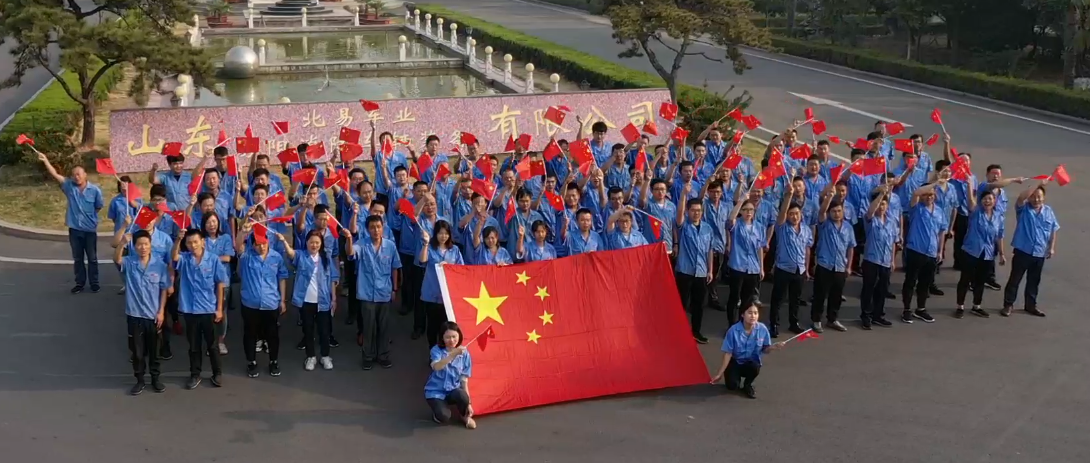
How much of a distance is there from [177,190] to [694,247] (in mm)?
4913

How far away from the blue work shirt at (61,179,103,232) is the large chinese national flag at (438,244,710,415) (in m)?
4.07

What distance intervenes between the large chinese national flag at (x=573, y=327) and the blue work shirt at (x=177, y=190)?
3.41 metres

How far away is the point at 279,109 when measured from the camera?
45.4 ft

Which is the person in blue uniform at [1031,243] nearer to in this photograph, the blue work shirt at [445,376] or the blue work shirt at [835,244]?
the blue work shirt at [835,244]

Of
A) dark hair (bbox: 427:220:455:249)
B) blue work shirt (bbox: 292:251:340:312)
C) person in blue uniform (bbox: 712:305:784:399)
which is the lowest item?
person in blue uniform (bbox: 712:305:784:399)

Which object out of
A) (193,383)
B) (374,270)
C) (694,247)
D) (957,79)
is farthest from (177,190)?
(957,79)

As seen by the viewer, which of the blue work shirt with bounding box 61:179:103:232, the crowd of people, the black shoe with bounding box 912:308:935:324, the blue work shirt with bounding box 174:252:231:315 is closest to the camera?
the blue work shirt with bounding box 174:252:231:315

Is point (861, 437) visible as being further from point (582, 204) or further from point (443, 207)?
point (443, 207)

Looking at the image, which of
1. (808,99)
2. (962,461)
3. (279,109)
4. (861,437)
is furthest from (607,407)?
(808,99)

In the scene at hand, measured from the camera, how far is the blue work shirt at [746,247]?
8.65m

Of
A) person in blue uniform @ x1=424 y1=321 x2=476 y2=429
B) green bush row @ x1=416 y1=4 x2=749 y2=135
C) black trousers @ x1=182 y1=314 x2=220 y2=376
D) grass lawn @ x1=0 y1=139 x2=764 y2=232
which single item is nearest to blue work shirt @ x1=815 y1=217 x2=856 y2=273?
person in blue uniform @ x1=424 y1=321 x2=476 y2=429

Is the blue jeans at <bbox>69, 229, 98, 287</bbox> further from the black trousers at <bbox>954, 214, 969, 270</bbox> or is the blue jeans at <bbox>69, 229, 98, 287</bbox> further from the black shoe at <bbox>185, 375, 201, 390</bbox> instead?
the black trousers at <bbox>954, 214, 969, 270</bbox>

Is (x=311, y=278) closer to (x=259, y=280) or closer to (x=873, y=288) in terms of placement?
(x=259, y=280)

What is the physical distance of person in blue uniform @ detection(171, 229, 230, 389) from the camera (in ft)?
24.6
